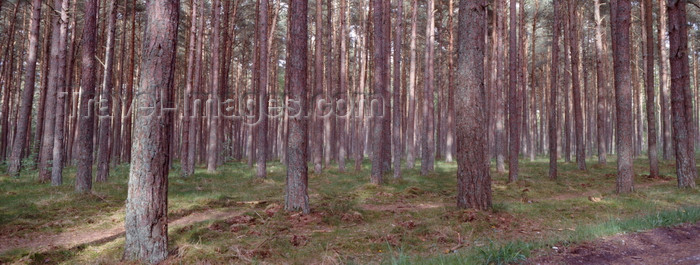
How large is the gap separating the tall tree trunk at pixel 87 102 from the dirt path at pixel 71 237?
11.4ft

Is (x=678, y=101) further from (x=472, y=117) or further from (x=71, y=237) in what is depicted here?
(x=71, y=237)

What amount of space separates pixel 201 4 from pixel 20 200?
10451mm

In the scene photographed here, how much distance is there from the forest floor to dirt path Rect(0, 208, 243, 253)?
20 millimetres

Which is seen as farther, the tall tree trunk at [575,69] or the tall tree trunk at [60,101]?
the tall tree trunk at [575,69]

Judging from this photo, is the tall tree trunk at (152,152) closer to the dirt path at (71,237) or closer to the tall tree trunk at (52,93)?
the dirt path at (71,237)

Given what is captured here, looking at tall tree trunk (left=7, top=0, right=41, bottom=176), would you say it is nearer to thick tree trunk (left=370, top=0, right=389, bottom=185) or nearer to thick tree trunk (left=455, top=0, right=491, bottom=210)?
thick tree trunk (left=370, top=0, right=389, bottom=185)

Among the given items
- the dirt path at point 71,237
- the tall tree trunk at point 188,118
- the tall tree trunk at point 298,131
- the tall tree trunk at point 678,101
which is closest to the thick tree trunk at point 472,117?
the tall tree trunk at point 298,131

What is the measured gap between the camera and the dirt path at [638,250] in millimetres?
3906

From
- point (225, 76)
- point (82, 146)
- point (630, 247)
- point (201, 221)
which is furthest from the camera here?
point (225, 76)

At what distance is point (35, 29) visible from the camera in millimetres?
13133

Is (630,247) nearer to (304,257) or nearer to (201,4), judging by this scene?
(304,257)

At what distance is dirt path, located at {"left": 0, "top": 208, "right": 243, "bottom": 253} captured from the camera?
570 centimetres

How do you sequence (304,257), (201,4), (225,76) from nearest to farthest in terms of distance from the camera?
1. (304,257)
2. (201,4)
3. (225,76)

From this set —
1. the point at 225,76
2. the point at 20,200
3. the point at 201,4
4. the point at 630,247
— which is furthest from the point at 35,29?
the point at 630,247
